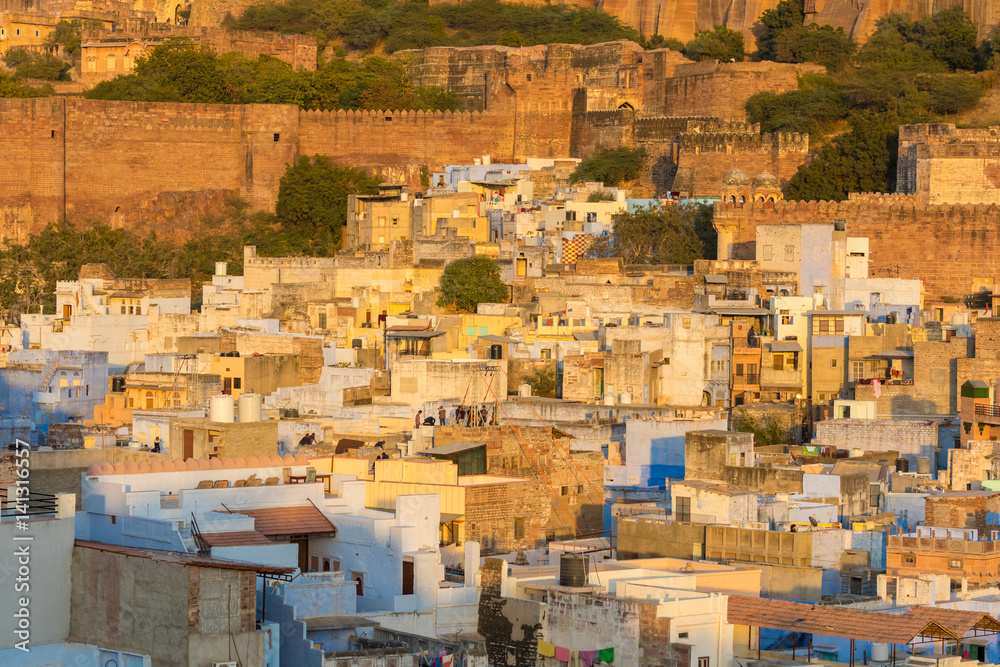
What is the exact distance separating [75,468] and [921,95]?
27.0 meters

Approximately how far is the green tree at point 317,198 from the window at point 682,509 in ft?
74.4

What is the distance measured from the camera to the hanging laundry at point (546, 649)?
13.4m

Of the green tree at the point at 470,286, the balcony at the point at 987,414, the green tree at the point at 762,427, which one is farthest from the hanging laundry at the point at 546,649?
the green tree at the point at 470,286

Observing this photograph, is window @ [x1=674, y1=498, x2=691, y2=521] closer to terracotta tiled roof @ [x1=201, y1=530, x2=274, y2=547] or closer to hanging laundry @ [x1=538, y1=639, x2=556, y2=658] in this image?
hanging laundry @ [x1=538, y1=639, x2=556, y2=658]

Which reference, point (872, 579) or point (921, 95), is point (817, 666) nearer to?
point (872, 579)

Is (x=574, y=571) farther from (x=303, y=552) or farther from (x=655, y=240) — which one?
(x=655, y=240)

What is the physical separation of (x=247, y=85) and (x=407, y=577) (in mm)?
32048

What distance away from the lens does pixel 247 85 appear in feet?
147

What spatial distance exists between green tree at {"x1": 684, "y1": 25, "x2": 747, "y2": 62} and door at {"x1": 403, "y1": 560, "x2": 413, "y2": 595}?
33987mm

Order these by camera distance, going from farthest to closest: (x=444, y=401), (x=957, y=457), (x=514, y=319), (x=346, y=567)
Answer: (x=514, y=319)
(x=444, y=401)
(x=957, y=457)
(x=346, y=567)

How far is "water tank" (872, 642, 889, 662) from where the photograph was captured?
504 inches

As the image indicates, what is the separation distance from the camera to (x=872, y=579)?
52.0ft

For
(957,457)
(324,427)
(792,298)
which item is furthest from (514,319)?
(957,457)
